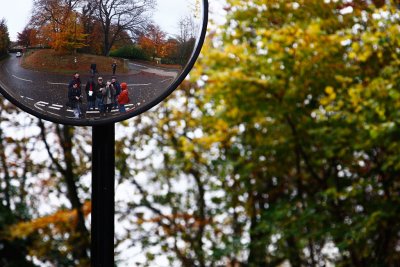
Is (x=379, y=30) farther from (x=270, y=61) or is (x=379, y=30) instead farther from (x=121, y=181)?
(x=121, y=181)

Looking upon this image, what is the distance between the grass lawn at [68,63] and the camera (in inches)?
32.1

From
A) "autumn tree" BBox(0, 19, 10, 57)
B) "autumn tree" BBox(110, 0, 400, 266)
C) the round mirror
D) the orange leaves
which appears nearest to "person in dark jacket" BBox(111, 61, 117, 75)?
the round mirror

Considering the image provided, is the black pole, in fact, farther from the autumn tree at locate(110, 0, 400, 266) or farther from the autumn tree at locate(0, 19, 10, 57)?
the autumn tree at locate(110, 0, 400, 266)

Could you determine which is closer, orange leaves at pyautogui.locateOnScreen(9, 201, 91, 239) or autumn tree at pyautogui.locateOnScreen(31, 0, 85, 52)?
autumn tree at pyautogui.locateOnScreen(31, 0, 85, 52)

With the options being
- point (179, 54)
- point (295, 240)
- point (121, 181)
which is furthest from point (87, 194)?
point (179, 54)

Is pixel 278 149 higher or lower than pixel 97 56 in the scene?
lower

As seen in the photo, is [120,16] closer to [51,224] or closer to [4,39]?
[4,39]

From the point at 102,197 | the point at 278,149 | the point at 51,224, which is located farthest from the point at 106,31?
the point at 51,224

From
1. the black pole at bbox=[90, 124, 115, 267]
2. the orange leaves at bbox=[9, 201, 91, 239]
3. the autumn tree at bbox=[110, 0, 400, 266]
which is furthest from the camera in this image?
the orange leaves at bbox=[9, 201, 91, 239]

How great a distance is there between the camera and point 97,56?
0.82m

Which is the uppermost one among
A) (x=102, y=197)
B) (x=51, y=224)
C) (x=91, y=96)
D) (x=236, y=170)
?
(x=91, y=96)

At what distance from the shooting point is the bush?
2.74 ft

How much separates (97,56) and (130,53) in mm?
47

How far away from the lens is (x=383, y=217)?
10.4ft
